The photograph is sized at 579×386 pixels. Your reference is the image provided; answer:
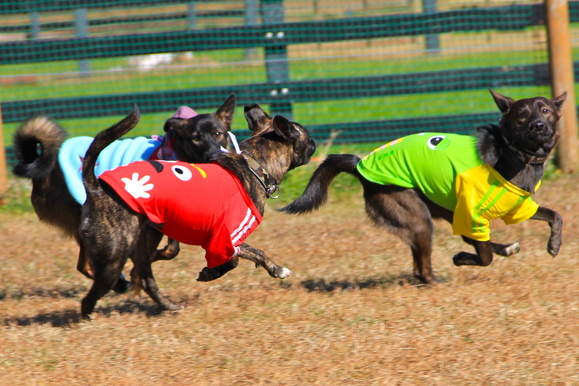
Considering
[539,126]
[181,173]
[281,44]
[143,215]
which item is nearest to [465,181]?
[539,126]

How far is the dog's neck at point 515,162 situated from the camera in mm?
4777

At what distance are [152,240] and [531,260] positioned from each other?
2.87 m

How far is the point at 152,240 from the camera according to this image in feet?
15.8

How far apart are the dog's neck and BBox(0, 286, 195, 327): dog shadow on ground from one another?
2286 millimetres

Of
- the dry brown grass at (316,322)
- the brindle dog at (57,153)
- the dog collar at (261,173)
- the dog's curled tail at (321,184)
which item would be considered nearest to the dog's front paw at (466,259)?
the dry brown grass at (316,322)

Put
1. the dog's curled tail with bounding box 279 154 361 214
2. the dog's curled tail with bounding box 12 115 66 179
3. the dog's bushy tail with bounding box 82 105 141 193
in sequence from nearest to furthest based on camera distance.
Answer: the dog's bushy tail with bounding box 82 105 141 193, the dog's curled tail with bounding box 12 115 66 179, the dog's curled tail with bounding box 279 154 361 214

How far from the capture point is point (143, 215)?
163 inches


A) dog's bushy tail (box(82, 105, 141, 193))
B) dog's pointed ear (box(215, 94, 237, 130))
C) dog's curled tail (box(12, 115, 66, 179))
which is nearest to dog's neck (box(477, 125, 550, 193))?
dog's pointed ear (box(215, 94, 237, 130))

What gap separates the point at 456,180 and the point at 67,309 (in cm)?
280

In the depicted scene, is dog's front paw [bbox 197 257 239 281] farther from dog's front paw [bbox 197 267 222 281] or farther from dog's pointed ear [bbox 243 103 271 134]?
dog's pointed ear [bbox 243 103 271 134]

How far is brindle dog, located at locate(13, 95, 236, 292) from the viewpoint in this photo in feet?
16.2

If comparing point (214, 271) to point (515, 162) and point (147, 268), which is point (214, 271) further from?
point (515, 162)

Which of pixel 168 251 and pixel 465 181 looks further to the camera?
pixel 168 251

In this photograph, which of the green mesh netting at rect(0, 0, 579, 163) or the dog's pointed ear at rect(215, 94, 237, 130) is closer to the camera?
the dog's pointed ear at rect(215, 94, 237, 130)
